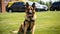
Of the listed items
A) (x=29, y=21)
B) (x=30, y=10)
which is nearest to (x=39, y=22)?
(x=29, y=21)

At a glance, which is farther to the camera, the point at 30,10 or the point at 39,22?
the point at 39,22

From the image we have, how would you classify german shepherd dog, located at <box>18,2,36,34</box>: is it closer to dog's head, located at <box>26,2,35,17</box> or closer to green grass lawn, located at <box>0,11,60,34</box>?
dog's head, located at <box>26,2,35,17</box>

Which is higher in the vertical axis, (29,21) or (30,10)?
(30,10)

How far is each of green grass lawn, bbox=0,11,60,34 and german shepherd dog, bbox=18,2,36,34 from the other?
5.0 inches

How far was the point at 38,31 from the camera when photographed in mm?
2760

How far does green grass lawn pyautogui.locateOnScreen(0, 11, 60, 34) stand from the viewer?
108 inches

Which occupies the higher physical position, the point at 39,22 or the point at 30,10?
the point at 30,10

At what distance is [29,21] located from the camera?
2566 millimetres

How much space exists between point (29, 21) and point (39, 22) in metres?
0.26

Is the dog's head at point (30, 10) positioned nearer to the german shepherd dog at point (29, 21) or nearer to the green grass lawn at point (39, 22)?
the german shepherd dog at point (29, 21)

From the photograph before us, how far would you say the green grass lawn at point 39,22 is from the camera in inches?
108

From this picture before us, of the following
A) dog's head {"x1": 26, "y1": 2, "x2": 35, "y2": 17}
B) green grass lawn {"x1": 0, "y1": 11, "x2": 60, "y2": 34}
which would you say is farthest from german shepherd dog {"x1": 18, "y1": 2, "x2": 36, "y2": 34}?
green grass lawn {"x1": 0, "y1": 11, "x2": 60, "y2": 34}

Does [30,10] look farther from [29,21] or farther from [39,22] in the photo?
[39,22]

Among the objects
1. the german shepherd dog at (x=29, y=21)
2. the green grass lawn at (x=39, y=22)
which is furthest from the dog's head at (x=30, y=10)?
the green grass lawn at (x=39, y=22)
